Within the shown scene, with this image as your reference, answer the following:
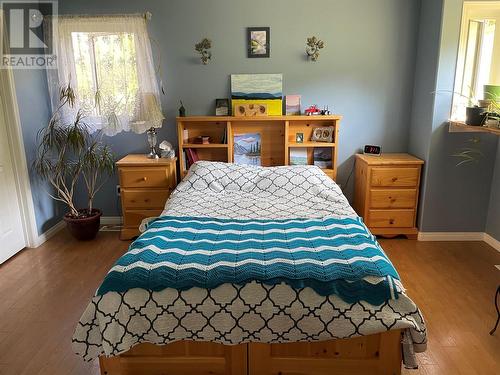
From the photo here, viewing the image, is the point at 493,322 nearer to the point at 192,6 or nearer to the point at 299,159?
the point at 299,159

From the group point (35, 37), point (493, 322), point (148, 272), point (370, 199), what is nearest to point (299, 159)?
point (370, 199)

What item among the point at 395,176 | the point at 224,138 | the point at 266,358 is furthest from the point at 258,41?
the point at 266,358

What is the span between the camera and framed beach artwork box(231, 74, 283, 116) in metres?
3.71

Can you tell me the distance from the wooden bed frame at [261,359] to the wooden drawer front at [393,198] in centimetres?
191

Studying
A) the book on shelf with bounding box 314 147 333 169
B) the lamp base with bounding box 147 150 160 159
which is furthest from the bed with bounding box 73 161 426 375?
the book on shelf with bounding box 314 147 333 169

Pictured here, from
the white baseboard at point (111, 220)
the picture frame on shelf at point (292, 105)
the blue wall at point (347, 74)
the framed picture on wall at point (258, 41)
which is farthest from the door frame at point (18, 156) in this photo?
the picture frame on shelf at point (292, 105)

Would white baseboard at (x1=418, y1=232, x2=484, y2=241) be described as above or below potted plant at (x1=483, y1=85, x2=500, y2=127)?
below

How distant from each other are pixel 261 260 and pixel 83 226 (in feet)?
7.63

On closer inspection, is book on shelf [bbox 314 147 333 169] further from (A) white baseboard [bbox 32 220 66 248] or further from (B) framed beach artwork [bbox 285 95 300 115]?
(A) white baseboard [bbox 32 220 66 248]

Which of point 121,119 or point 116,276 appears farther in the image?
point 121,119

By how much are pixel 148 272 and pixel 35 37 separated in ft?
9.42

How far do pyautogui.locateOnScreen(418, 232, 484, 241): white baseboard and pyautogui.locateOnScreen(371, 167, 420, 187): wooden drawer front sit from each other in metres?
0.48

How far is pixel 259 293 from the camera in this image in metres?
1.72

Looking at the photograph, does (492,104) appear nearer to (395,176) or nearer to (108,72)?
(395,176)
